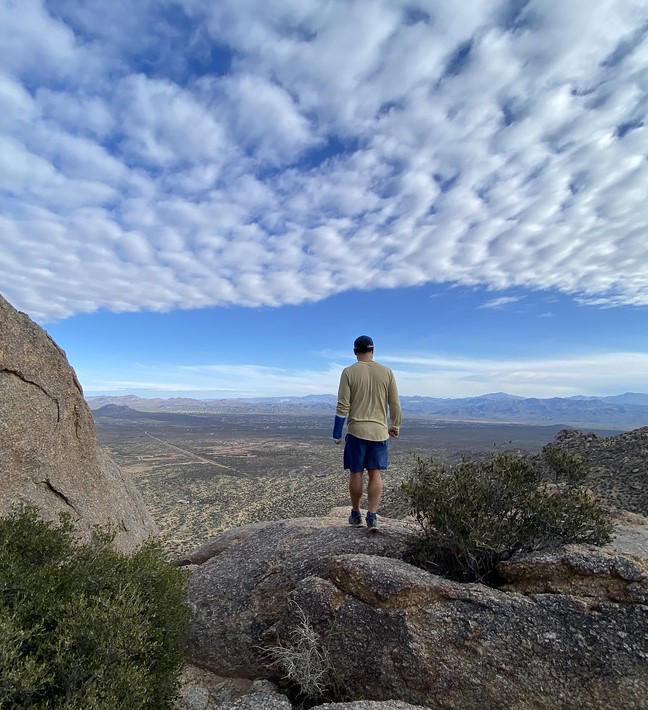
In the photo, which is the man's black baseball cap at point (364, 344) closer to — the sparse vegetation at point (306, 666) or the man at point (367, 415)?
the man at point (367, 415)

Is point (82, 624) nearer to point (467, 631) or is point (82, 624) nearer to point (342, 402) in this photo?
point (467, 631)

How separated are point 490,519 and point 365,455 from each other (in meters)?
1.91

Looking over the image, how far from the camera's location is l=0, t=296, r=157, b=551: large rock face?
7.19 meters

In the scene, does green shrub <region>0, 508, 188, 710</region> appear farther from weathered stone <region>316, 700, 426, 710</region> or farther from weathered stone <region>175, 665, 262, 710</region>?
weathered stone <region>316, 700, 426, 710</region>

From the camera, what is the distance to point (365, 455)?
660 cm

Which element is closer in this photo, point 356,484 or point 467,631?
point 467,631

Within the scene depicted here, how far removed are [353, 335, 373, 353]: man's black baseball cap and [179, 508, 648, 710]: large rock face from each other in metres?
2.97

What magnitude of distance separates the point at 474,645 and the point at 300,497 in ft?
87.6

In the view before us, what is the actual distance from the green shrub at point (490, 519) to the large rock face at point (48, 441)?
186 inches

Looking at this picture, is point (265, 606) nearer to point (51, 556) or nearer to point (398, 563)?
point (398, 563)

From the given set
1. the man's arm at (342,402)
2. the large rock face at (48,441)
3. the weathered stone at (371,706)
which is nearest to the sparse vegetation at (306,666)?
the weathered stone at (371,706)

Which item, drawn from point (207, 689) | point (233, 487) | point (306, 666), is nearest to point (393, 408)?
point (306, 666)

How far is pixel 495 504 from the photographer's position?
6133 millimetres

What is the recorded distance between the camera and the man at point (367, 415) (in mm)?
6555
